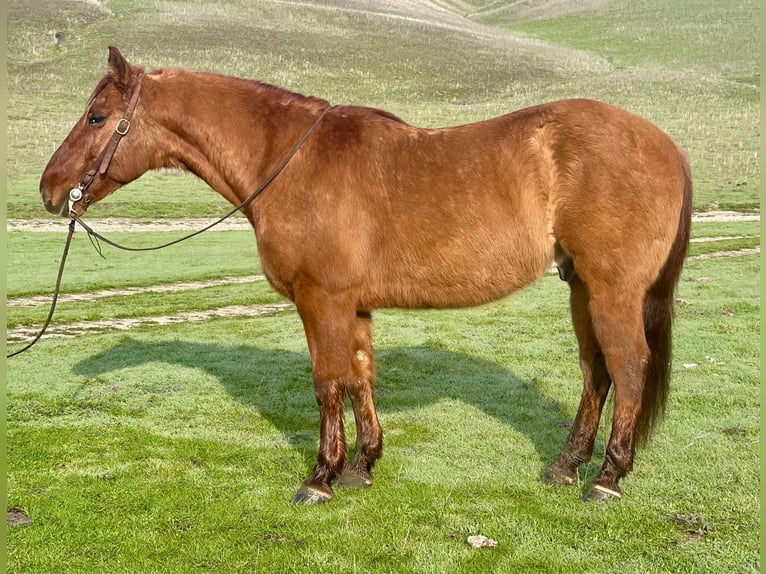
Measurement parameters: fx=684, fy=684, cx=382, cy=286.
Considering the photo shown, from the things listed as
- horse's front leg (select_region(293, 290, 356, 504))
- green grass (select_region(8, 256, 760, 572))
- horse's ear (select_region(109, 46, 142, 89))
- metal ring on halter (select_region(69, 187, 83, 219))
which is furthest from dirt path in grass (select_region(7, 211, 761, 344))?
horse's front leg (select_region(293, 290, 356, 504))

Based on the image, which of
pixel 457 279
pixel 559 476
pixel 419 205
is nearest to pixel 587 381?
pixel 559 476

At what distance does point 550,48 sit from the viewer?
81.0m

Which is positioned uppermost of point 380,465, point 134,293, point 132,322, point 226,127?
point 226,127

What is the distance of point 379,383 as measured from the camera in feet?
26.7

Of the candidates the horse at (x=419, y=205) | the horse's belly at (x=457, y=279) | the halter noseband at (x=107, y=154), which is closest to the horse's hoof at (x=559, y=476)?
the horse at (x=419, y=205)

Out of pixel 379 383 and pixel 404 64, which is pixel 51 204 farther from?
pixel 404 64

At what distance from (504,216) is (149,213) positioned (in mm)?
24028

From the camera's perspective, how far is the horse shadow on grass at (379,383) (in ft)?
22.3

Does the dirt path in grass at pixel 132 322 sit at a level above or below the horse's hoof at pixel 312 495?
below

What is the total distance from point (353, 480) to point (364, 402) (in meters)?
0.63

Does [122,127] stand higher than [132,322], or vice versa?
[122,127]

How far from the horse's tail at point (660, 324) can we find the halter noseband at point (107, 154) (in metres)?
4.18

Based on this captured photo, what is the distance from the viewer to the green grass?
4449 millimetres

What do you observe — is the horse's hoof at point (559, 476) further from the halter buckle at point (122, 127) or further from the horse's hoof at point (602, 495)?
the halter buckle at point (122, 127)
